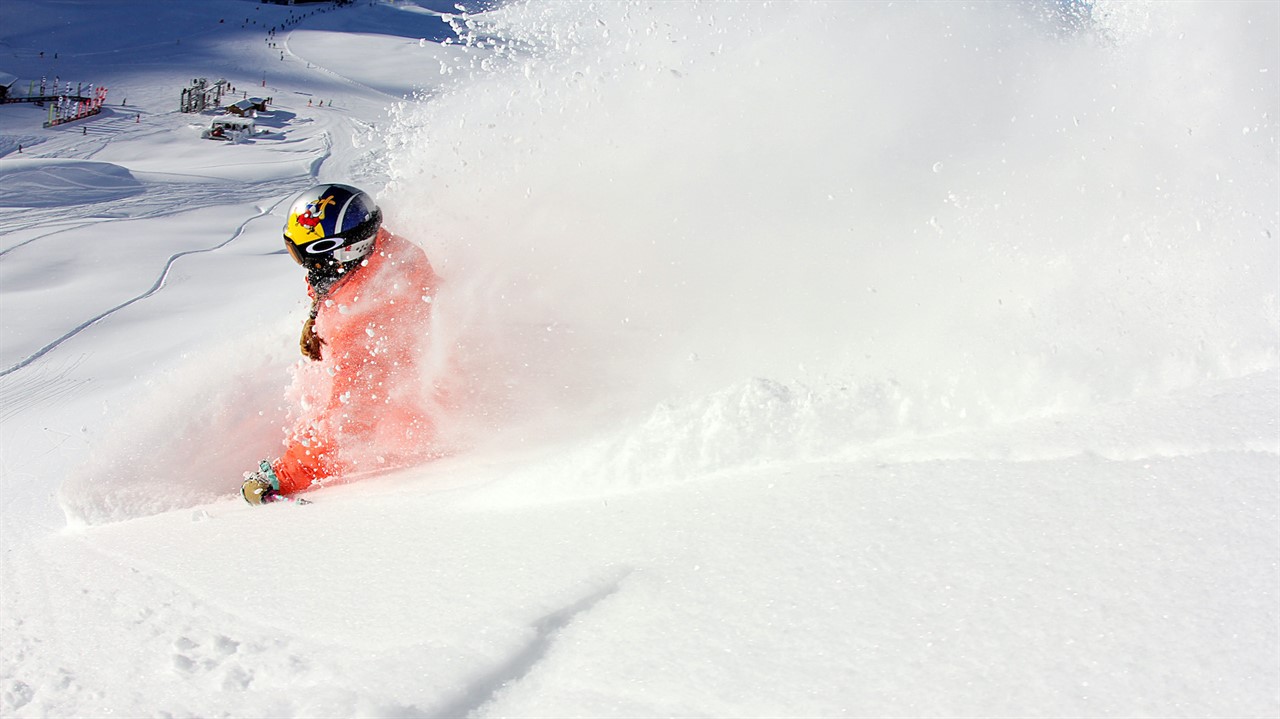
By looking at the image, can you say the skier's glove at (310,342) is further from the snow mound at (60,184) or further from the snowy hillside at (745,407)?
the snow mound at (60,184)

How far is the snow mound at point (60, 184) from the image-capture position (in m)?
13.3

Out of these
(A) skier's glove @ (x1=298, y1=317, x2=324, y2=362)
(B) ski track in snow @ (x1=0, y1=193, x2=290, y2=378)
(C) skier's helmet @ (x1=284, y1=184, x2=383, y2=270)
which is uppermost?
(C) skier's helmet @ (x1=284, y1=184, x2=383, y2=270)

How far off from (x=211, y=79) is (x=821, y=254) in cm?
3885

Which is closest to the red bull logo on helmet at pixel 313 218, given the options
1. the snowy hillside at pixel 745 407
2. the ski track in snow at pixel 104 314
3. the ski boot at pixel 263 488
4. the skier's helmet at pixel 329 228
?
the skier's helmet at pixel 329 228

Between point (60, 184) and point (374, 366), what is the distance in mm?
13607

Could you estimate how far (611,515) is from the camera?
8.39 feet

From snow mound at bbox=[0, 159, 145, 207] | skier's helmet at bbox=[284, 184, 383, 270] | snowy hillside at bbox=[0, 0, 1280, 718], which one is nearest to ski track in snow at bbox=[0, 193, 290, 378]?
snowy hillside at bbox=[0, 0, 1280, 718]

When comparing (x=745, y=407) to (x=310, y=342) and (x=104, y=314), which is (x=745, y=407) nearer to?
(x=310, y=342)

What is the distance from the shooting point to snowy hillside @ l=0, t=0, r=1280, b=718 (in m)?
1.87

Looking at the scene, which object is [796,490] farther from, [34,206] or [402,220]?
[34,206]

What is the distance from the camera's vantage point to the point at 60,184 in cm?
1447

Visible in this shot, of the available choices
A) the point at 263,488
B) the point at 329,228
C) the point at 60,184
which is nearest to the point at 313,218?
the point at 329,228

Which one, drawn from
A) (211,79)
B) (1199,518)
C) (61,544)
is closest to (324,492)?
(61,544)

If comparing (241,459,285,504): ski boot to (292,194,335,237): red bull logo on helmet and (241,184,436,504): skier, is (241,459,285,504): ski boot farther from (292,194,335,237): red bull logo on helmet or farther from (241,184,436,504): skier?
(292,194,335,237): red bull logo on helmet
